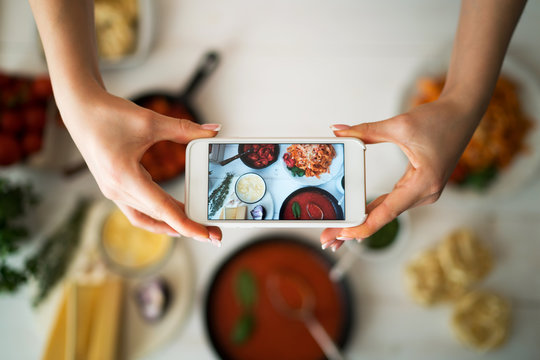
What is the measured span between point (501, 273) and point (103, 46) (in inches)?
73.3

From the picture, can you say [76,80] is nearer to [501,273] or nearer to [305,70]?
[305,70]

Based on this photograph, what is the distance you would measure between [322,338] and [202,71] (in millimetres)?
1175

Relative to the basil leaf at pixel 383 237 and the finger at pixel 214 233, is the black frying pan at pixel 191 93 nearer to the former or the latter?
the finger at pixel 214 233

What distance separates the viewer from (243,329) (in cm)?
127

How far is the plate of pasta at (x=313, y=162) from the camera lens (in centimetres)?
75

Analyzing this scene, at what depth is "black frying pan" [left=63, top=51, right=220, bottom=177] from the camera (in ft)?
4.28

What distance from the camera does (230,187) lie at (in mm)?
746

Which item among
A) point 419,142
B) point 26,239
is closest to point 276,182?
point 419,142

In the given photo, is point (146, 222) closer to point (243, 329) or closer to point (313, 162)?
point (313, 162)

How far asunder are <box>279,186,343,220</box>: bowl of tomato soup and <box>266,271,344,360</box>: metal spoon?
2.12ft

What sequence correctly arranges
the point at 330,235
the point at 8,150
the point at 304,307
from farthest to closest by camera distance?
1. the point at 304,307
2. the point at 8,150
3. the point at 330,235

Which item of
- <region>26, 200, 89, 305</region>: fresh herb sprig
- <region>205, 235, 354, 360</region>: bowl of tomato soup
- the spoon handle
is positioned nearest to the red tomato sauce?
<region>205, 235, 354, 360</region>: bowl of tomato soup

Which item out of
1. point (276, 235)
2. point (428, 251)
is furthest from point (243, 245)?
point (428, 251)

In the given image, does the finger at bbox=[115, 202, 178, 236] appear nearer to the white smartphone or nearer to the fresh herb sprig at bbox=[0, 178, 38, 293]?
the white smartphone
